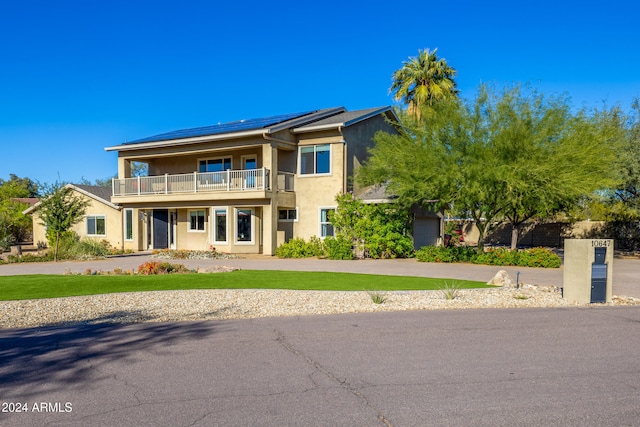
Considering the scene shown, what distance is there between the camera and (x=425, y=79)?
111 ft

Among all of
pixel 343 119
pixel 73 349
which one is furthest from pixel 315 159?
pixel 73 349

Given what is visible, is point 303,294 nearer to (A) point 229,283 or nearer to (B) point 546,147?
(A) point 229,283

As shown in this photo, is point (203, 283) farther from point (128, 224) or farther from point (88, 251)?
point (128, 224)

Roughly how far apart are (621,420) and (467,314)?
556 cm

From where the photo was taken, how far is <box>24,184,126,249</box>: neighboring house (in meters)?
32.3

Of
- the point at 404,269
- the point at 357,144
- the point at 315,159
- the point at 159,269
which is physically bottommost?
the point at 404,269

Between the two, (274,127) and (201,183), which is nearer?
(274,127)

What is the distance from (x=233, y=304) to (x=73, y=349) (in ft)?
14.3

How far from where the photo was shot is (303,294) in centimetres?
1287

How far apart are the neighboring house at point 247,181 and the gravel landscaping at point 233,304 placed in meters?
13.4

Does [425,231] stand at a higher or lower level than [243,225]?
lower

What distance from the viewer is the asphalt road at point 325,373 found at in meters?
4.95

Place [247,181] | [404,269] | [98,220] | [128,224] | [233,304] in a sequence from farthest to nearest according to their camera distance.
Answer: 1. [98,220]
2. [128,224]
3. [247,181]
4. [404,269]
5. [233,304]

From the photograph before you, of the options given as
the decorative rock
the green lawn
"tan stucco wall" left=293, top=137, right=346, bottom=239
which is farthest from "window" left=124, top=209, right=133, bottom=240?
the decorative rock
